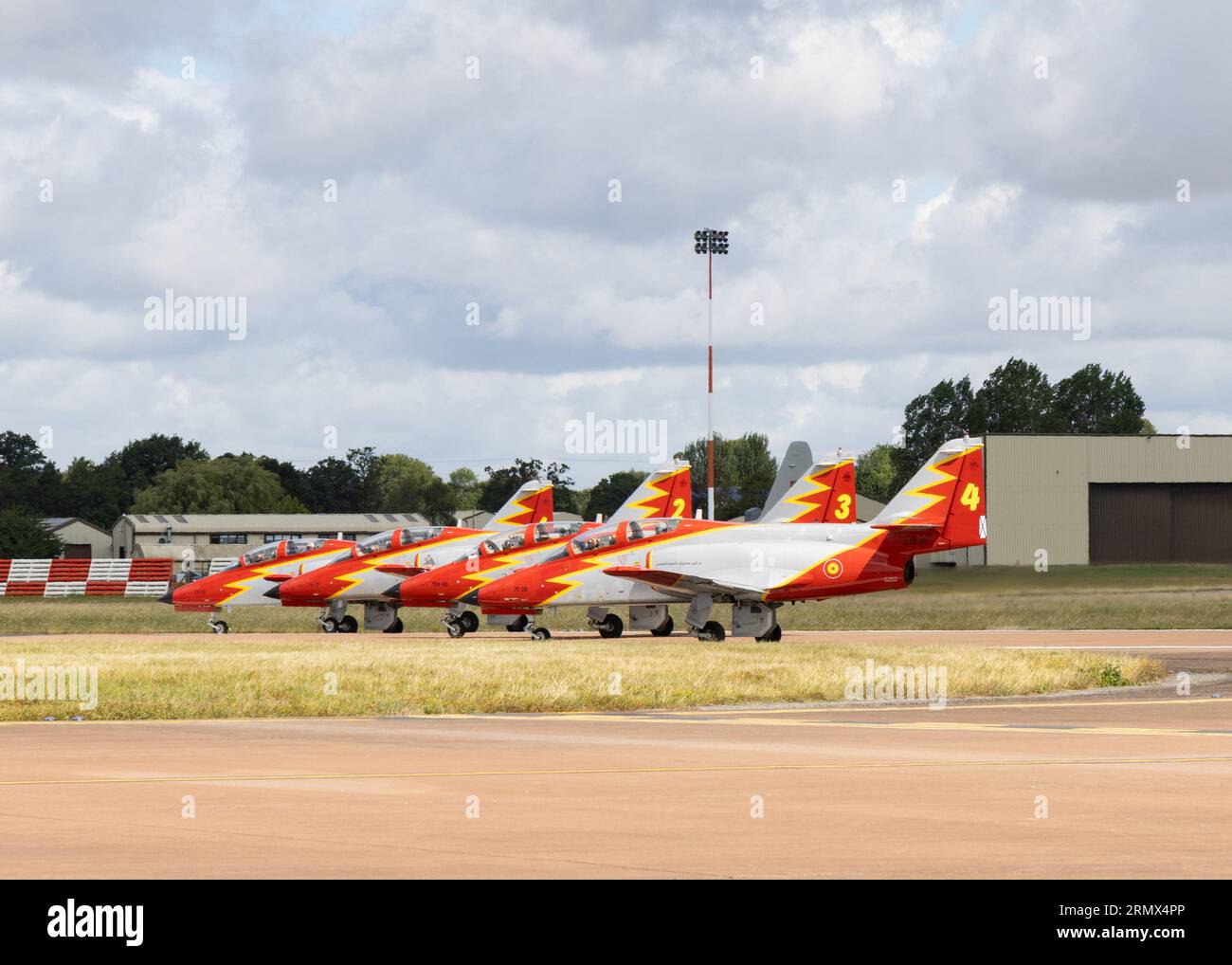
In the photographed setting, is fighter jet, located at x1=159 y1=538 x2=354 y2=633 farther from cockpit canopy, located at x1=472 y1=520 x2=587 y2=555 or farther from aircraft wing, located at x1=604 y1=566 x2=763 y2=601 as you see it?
aircraft wing, located at x1=604 y1=566 x2=763 y2=601

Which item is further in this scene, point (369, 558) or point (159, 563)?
point (159, 563)

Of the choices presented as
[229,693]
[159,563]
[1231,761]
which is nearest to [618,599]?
[229,693]

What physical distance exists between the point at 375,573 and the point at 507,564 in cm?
505

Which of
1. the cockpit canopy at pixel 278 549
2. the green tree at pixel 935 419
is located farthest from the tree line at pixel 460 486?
the cockpit canopy at pixel 278 549

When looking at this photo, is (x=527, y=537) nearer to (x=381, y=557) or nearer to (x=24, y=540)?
(x=381, y=557)

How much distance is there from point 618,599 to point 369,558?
403 inches

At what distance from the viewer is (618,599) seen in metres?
44.0

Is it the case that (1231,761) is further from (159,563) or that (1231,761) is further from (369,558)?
(159,563)

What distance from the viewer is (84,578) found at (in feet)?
276

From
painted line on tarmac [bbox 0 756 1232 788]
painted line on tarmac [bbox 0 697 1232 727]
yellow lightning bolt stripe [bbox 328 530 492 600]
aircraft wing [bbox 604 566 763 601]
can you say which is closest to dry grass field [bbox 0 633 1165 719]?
painted line on tarmac [bbox 0 697 1232 727]
